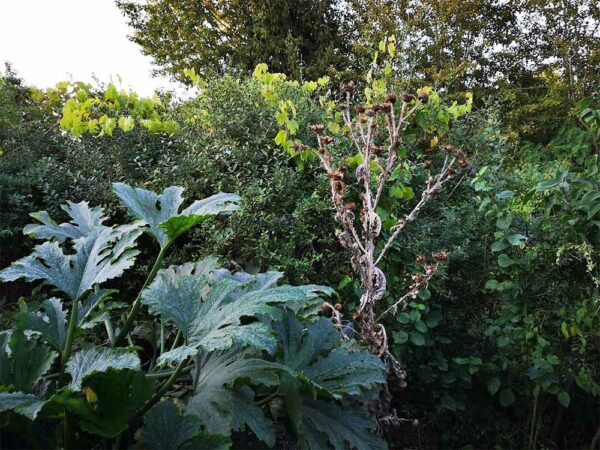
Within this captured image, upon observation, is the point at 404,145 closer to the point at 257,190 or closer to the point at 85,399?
the point at 257,190

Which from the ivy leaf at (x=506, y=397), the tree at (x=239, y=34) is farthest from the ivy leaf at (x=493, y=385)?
the tree at (x=239, y=34)

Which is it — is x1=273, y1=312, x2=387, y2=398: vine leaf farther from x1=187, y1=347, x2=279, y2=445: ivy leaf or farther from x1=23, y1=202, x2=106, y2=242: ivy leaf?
x1=23, y1=202, x2=106, y2=242: ivy leaf

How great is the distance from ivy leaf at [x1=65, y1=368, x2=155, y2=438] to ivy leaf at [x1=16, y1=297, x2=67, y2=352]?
0.27 m

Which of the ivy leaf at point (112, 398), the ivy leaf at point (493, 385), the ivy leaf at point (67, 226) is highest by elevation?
the ivy leaf at point (67, 226)

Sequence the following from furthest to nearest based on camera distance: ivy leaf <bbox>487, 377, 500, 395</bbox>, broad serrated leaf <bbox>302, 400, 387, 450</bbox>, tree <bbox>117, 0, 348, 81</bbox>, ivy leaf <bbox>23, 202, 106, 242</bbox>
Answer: tree <bbox>117, 0, 348, 81</bbox> → ivy leaf <bbox>487, 377, 500, 395</bbox> → ivy leaf <bbox>23, 202, 106, 242</bbox> → broad serrated leaf <bbox>302, 400, 387, 450</bbox>

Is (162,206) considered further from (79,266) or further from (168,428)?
(168,428)

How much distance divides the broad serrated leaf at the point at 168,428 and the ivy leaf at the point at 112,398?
4cm

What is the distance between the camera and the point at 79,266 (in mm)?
1325

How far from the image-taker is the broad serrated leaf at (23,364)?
1.11m

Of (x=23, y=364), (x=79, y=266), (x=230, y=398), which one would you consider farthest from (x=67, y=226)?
(x=230, y=398)

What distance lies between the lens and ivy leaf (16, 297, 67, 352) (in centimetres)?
119

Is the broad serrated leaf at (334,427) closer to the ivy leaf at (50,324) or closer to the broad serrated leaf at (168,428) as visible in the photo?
the broad serrated leaf at (168,428)

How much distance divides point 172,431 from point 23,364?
391 millimetres

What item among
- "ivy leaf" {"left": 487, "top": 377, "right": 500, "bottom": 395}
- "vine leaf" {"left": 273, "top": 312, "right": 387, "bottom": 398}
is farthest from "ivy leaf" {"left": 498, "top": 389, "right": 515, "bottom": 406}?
"vine leaf" {"left": 273, "top": 312, "right": 387, "bottom": 398}
